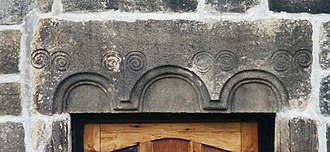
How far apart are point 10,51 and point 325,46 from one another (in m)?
1.29

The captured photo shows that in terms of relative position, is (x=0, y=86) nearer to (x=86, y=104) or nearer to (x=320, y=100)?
(x=86, y=104)

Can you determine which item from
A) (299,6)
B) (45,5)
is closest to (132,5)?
(45,5)

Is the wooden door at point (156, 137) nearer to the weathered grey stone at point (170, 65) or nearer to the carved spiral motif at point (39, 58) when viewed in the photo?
the weathered grey stone at point (170, 65)

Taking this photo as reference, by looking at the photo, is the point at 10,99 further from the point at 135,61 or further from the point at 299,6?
the point at 299,6

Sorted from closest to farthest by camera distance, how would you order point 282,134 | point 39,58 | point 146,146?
point 39,58
point 282,134
point 146,146

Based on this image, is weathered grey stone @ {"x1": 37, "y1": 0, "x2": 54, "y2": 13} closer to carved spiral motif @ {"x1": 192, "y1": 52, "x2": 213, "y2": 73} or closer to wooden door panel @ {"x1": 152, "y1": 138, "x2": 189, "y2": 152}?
carved spiral motif @ {"x1": 192, "y1": 52, "x2": 213, "y2": 73}

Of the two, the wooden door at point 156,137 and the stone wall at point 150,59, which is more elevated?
the stone wall at point 150,59

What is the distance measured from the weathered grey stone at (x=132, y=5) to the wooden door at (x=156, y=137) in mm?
513

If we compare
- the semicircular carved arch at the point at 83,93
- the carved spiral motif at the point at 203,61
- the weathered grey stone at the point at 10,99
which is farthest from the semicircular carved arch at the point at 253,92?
the weathered grey stone at the point at 10,99

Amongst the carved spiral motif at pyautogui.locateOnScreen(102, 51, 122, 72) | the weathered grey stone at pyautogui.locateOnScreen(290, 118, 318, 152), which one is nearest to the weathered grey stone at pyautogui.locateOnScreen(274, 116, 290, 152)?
the weathered grey stone at pyautogui.locateOnScreen(290, 118, 318, 152)

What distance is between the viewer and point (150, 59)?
2.71 metres

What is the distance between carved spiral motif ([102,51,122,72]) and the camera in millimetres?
2711

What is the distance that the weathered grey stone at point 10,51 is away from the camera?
2707 mm

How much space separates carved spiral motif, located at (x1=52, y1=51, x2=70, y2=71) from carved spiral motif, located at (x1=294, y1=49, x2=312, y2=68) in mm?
935
